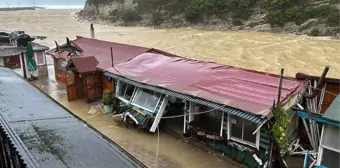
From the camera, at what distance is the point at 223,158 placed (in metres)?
10.5

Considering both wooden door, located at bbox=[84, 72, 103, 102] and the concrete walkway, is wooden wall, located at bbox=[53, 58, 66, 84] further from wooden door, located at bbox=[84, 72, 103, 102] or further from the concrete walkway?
the concrete walkway

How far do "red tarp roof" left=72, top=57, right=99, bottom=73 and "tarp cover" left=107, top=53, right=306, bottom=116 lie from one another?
170cm

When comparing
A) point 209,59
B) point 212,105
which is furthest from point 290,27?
point 212,105

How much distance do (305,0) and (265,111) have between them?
4675 centimetres

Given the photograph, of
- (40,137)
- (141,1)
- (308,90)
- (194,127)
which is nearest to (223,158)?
(194,127)

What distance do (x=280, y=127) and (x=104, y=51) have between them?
42.7 ft

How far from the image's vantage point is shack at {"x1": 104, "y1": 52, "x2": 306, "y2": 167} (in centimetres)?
966

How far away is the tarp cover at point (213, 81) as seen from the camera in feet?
32.4

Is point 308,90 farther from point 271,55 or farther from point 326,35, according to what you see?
point 326,35

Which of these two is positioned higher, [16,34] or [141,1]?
[141,1]

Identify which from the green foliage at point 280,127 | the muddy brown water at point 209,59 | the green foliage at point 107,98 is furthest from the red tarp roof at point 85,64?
the green foliage at point 280,127

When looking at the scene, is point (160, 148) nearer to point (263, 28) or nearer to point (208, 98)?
point (208, 98)

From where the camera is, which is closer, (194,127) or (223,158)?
(223,158)

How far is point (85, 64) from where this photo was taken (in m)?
16.4
